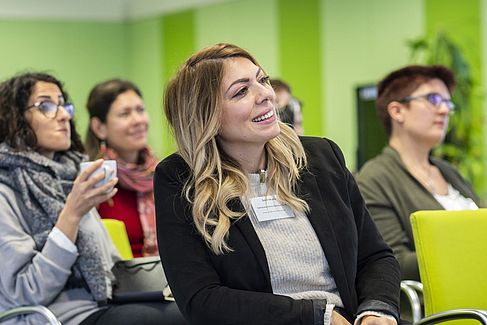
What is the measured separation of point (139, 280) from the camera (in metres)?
3.33

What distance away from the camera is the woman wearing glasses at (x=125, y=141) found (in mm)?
4449

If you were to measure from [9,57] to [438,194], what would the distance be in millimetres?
Result: 7513

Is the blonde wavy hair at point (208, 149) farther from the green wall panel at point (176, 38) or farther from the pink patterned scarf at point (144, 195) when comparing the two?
the green wall panel at point (176, 38)

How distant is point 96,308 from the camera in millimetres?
3371

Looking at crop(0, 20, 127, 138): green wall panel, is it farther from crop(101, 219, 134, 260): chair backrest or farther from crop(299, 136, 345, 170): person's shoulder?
crop(299, 136, 345, 170): person's shoulder

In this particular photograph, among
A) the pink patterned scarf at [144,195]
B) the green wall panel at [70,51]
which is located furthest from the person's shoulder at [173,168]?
the green wall panel at [70,51]

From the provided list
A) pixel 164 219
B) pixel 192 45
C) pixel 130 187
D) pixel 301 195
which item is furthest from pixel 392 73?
pixel 192 45

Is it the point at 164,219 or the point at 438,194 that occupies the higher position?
the point at 164,219

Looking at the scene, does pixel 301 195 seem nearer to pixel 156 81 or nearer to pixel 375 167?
pixel 375 167

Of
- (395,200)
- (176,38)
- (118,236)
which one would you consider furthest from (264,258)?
(176,38)

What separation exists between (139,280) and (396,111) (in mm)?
1593

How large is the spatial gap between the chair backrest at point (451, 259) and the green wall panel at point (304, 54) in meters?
5.96

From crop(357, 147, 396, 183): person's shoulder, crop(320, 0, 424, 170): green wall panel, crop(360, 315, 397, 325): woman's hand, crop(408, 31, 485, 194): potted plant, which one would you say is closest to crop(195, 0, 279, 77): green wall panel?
crop(320, 0, 424, 170): green wall panel

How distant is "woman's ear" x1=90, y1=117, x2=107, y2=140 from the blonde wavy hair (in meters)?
2.05
